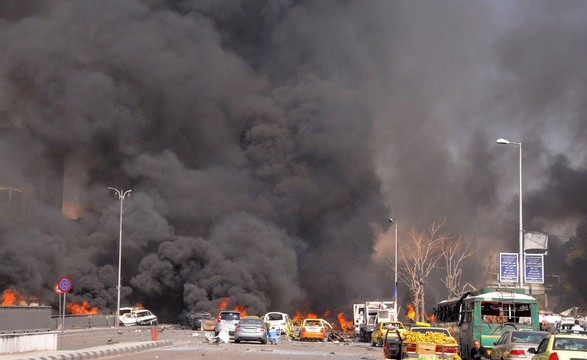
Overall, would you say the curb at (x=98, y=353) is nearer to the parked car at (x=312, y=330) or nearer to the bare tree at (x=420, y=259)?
the parked car at (x=312, y=330)

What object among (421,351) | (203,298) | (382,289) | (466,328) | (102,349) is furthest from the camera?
(382,289)

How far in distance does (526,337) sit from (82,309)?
193 feet

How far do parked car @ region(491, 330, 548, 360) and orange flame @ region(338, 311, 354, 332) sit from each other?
50.3 meters

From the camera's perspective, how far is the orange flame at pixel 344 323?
259ft

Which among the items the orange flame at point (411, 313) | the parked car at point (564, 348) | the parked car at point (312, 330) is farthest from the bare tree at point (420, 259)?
the parked car at point (564, 348)

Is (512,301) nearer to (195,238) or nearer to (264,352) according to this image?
(264,352)

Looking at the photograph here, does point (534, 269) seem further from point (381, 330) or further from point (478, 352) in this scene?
point (478, 352)

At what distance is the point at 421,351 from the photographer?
25.7 metres

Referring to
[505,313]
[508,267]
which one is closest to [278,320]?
[508,267]

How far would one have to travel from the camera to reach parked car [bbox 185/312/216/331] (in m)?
66.6

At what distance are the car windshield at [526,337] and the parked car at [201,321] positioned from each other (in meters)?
39.9

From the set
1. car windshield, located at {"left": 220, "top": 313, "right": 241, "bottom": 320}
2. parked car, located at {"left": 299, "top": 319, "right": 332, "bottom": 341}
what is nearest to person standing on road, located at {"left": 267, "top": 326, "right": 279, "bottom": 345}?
parked car, located at {"left": 299, "top": 319, "right": 332, "bottom": 341}

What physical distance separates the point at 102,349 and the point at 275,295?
160 ft

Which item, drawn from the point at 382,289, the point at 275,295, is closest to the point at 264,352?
the point at 275,295
